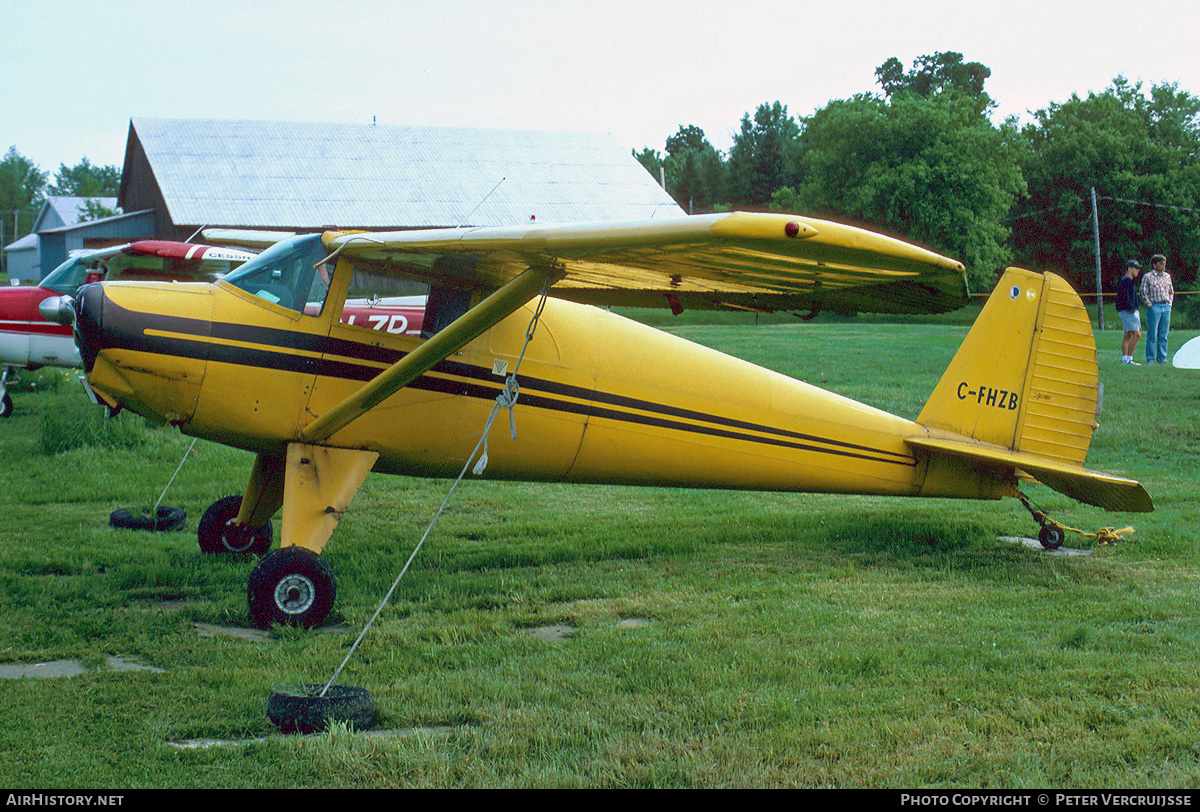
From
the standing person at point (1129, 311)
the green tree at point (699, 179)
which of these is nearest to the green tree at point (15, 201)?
the green tree at point (699, 179)

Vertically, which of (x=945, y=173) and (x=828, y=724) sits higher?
(x=945, y=173)

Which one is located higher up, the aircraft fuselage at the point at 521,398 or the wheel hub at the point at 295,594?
the aircraft fuselage at the point at 521,398

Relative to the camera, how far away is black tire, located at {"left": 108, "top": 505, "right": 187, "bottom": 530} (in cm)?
771

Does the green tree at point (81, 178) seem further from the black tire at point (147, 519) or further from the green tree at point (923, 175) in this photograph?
the black tire at point (147, 519)

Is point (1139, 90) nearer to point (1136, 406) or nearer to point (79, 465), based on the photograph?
point (1136, 406)

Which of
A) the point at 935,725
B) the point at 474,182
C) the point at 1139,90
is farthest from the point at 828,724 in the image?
the point at 1139,90

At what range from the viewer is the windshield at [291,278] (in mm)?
5809

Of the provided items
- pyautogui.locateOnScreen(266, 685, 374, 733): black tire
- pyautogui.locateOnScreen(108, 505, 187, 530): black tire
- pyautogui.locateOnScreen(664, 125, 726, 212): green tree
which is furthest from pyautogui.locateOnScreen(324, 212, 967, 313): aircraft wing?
pyautogui.locateOnScreen(664, 125, 726, 212): green tree

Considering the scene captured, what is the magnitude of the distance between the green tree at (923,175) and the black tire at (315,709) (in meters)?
53.4

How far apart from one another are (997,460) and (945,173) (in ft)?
174

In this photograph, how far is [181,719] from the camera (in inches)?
157

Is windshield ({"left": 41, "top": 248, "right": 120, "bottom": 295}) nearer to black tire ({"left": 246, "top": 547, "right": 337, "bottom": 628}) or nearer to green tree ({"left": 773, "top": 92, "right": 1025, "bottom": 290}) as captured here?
black tire ({"left": 246, "top": 547, "right": 337, "bottom": 628})

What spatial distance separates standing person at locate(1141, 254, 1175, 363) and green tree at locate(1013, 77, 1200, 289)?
41.4 m

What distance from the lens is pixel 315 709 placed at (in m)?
3.85
